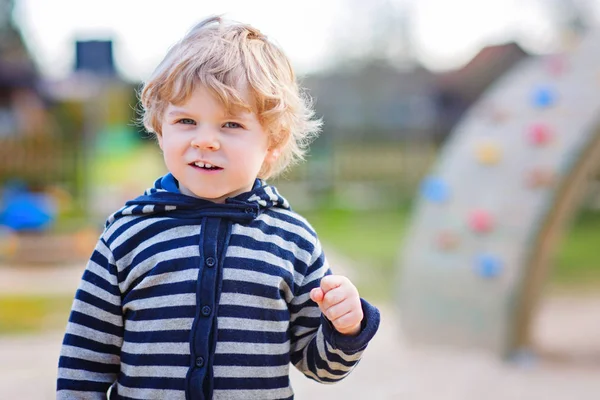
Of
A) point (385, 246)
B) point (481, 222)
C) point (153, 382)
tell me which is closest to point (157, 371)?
point (153, 382)

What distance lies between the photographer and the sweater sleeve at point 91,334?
157 centimetres

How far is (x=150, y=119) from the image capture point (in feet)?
5.53

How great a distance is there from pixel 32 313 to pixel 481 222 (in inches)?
180

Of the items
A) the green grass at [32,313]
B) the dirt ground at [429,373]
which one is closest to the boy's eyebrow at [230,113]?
the dirt ground at [429,373]

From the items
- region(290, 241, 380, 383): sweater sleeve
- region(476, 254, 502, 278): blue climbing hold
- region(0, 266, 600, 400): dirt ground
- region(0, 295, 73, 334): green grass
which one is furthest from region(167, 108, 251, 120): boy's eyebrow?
region(0, 295, 73, 334): green grass

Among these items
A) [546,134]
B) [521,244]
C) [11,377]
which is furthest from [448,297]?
[11,377]

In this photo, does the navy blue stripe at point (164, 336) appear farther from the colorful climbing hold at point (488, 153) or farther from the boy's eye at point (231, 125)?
the colorful climbing hold at point (488, 153)

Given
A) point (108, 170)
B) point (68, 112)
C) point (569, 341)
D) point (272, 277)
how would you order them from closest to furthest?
point (272, 277) < point (569, 341) < point (108, 170) < point (68, 112)

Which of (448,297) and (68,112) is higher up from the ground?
(68,112)

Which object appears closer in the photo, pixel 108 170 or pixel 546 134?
pixel 546 134

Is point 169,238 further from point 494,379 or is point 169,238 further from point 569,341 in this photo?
point 569,341

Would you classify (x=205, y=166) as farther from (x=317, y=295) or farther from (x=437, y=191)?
(x=437, y=191)

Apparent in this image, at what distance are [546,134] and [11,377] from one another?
4128 millimetres

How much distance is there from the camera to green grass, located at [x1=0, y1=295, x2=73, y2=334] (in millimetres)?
7090
